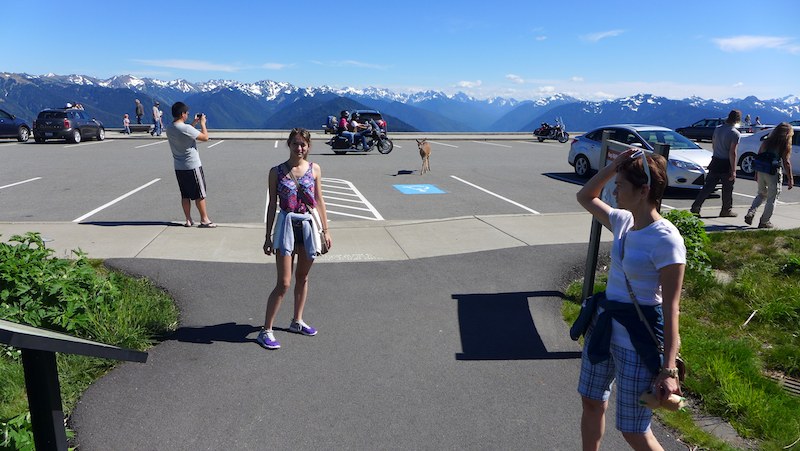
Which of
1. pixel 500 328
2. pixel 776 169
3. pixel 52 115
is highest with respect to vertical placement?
pixel 52 115

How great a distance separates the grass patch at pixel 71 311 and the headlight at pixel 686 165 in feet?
39.4

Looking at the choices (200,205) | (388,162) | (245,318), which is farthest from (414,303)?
(388,162)

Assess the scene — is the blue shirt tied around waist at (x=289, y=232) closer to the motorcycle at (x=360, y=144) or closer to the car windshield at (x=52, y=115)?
the motorcycle at (x=360, y=144)

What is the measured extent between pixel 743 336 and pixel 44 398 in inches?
219

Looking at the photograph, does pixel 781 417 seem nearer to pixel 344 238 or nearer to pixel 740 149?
pixel 344 238

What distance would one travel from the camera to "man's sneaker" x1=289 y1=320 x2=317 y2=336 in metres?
4.91

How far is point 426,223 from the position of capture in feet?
30.6

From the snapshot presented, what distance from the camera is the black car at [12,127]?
23969mm

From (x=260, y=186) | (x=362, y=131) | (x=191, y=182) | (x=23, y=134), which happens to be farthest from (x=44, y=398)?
(x=23, y=134)

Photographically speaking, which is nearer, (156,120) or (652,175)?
(652,175)

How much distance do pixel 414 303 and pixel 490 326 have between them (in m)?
0.90

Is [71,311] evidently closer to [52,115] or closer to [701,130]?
[52,115]

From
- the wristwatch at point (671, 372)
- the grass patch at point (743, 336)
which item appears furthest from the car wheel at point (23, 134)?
the wristwatch at point (671, 372)

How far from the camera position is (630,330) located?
259 cm
